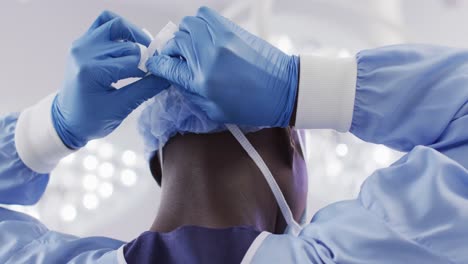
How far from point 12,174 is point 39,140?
13 centimetres

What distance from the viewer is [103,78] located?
48.6 inches

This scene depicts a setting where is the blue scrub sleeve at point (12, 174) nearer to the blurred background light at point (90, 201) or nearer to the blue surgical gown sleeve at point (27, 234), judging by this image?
the blue surgical gown sleeve at point (27, 234)

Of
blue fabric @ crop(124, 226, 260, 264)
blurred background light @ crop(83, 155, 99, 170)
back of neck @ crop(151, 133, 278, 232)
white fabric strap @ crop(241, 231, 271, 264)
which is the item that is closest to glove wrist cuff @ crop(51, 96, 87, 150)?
back of neck @ crop(151, 133, 278, 232)

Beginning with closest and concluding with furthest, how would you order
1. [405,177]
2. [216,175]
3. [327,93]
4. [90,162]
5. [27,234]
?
[405,177] < [327,93] < [216,175] < [27,234] < [90,162]

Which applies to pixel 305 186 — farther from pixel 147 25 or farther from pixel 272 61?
pixel 147 25

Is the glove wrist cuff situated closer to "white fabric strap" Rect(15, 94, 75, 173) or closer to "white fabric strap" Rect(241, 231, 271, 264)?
"white fabric strap" Rect(15, 94, 75, 173)

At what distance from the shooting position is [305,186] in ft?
4.46

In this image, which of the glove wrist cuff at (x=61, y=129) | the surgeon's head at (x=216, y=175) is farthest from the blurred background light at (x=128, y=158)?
the surgeon's head at (x=216, y=175)

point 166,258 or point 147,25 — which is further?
point 147,25

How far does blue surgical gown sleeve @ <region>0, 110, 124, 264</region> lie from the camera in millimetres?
1208

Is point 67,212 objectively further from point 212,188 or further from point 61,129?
point 212,188

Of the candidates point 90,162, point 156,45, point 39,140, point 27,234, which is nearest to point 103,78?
point 156,45

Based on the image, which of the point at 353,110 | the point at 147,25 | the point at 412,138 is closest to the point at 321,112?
the point at 353,110

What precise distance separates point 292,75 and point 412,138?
24 centimetres
